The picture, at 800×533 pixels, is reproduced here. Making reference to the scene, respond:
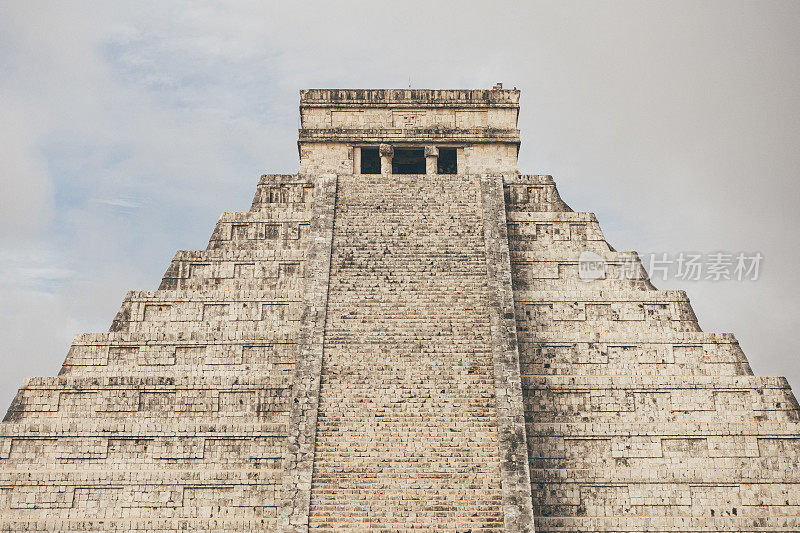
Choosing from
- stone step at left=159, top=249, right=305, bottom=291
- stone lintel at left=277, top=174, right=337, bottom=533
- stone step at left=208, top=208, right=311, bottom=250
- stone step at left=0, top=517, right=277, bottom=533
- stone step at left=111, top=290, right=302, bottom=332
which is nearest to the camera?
stone lintel at left=277, top=174, right=337, bottom=533

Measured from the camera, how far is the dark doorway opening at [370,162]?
2061 centimetres

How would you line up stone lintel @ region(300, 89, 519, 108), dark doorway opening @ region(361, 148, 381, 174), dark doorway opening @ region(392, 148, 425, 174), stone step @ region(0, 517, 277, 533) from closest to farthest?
stone step @ region(0, 517, 277, 533) < stone lintel @ region(300, 89, 519, 108) < dark doorway opening @ region(392, 148, 425, 174) < dark doorway opening @ region(361, 148, 381, 174)

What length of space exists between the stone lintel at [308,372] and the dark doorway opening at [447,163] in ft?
10.8

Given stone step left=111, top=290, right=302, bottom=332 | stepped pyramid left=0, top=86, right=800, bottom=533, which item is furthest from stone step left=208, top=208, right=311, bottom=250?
stone step left=111, top=290, right=302, bottom=332

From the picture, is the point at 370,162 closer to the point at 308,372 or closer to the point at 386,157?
the point at 386,157

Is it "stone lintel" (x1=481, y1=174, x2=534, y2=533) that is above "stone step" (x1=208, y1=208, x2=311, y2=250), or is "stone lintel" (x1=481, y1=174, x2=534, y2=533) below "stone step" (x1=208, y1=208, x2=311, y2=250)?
below

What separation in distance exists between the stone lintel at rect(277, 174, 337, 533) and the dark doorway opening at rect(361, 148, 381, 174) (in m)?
1.97

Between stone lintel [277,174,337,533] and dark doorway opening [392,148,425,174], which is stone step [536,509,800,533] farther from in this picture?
dark doorway opening [392,148,425,174]

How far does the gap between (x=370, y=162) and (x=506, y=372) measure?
8.27 meters

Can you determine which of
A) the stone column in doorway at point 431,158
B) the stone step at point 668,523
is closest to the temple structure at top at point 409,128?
the stone column in doorway at point 431,158

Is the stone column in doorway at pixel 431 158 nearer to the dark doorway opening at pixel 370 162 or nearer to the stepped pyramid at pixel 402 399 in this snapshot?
the dark doorway opening at pixel 370 162

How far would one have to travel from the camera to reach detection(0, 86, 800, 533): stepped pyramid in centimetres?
1385

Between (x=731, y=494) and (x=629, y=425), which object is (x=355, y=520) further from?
(x=731, y=494)

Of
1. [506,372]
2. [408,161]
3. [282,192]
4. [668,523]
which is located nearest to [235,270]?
[282,192]
